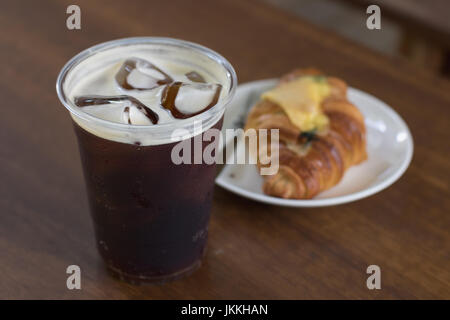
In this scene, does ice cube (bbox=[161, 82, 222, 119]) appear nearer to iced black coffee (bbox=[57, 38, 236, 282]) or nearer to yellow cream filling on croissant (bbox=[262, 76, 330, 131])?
iced black coffee (bbox=[57, 38, 236, 282])

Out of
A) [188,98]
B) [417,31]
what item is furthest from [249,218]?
[417,31]

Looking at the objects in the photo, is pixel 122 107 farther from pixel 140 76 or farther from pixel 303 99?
pixel 303 99

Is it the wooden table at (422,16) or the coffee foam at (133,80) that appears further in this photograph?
the wooden table at (422,16)

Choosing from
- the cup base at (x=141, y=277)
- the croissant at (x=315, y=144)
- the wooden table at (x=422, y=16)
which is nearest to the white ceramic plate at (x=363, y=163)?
the croissant at (x=315, y=144)

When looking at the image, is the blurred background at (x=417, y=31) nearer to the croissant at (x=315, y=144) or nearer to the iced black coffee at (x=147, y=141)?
the croissant at (x=315, y=144)

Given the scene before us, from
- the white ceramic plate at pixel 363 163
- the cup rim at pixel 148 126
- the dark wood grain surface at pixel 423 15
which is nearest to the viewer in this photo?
the cup rim at pixel 148 126

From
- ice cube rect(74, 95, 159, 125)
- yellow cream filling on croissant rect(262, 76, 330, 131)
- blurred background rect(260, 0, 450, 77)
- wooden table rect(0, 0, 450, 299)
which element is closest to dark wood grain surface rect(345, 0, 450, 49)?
blurred background rect(260, 0, 450, 77)

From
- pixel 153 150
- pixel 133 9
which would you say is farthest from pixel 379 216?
pixel 133 9

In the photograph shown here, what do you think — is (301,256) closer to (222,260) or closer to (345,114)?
(222,260)
